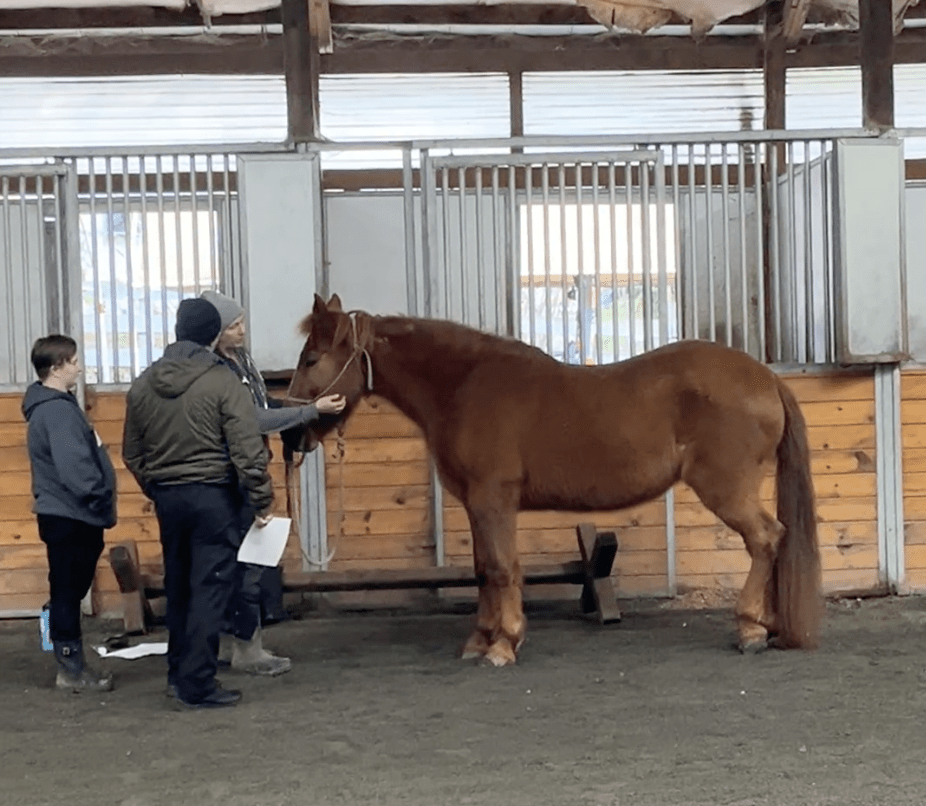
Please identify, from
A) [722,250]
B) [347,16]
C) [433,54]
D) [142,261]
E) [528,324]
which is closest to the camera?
[142,261]

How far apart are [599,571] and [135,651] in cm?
199

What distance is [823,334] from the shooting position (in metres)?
5.48

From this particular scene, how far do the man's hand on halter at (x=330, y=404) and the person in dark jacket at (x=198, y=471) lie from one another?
0.52m

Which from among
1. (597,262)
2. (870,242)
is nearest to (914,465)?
(870,242)

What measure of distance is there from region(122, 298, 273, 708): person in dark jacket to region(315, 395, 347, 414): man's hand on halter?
0.52 m

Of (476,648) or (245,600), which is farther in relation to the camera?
(476,648)

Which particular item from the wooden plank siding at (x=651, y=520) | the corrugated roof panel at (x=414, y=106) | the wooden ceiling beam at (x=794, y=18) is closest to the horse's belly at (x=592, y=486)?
the wooden plank siding at (x=651, y=520)

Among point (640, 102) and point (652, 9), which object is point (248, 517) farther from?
point (640, 102)

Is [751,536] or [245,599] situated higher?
[751,536]

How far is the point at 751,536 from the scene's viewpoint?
438 centimetres

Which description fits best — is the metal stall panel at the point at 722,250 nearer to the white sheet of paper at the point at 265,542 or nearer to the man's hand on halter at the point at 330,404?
the man's hand on halter at the point at 330,404

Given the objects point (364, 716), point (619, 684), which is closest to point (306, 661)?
point (364, 716)

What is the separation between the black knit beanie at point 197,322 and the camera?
3.73 metres

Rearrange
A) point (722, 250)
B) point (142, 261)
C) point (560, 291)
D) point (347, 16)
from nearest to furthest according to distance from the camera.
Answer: point (142, 261)
point (560, 291)
point (722, 250)
point (347, 16)
